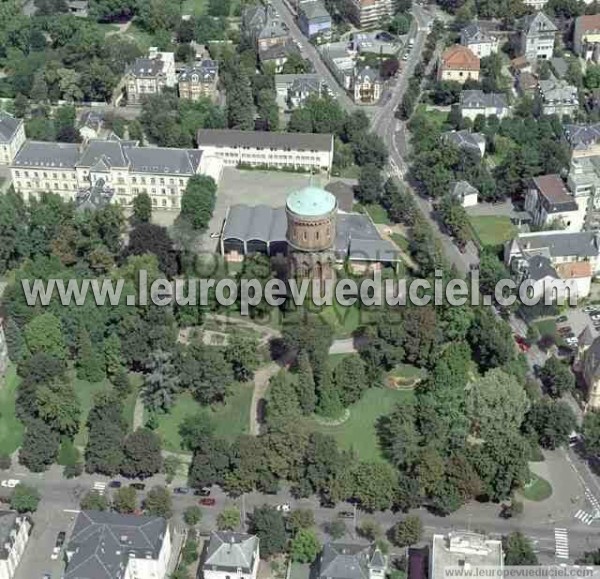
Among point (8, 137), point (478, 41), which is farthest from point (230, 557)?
point (478, 41)

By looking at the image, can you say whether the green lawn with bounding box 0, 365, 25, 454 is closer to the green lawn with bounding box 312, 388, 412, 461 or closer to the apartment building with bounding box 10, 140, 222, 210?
the green lawn with bounding box 312, 388, 412, 461

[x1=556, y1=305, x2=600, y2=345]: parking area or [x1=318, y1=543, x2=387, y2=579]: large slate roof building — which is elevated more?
[x1=318, y1=543, x2=387, y2=579]: large slate roof building

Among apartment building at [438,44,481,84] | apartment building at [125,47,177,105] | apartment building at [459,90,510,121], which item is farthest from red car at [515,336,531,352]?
apartment building at [125,47,177,105]

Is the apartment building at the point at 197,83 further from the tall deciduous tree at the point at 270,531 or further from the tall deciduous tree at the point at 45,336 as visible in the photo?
the tall deciduous tree at the point at 270,531

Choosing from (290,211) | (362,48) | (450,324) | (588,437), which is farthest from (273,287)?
(362,48)

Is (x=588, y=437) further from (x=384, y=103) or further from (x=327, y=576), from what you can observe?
(x=384, y=103)

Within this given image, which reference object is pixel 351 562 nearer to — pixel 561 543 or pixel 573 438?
pixel 561 543
